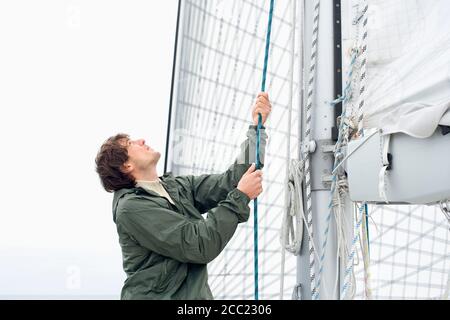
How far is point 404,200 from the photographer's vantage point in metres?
0.74

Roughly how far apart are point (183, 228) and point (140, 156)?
28 centimetres

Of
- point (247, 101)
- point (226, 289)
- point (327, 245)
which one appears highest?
point (247, 101)

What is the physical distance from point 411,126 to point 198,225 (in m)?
0.44

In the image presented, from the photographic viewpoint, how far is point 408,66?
0.87 meters

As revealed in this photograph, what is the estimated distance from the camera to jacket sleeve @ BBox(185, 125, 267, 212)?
1.09 m

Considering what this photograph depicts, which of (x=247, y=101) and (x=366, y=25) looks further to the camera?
(x=247, y=101)

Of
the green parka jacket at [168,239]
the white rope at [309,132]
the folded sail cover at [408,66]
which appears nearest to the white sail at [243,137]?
the white rope at [309,132]

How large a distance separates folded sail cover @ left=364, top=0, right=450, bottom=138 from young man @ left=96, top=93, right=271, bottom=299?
28cm

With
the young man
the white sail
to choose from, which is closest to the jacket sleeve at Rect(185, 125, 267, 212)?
the young man

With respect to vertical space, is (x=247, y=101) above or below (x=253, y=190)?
above

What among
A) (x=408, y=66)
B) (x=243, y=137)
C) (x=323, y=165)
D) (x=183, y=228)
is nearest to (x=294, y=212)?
(x=323, y=165)

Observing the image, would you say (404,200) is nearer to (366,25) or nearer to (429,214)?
(366,25)

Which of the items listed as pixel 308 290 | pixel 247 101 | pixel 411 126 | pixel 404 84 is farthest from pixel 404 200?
pixel 247 101
